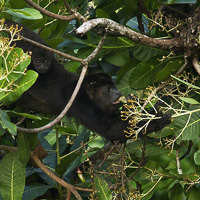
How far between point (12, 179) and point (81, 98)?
111 centimetres

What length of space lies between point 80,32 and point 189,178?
5.23ft

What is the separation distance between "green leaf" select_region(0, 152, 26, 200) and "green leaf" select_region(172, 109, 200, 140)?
1386 mm

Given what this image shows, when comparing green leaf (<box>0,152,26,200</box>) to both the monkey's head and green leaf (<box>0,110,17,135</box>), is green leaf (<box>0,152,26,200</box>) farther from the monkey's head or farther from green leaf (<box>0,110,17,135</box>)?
the monkey's head

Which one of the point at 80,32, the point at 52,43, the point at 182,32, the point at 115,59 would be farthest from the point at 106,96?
the point at 80,32

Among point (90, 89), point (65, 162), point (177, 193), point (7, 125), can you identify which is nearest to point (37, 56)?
point (90, 89)

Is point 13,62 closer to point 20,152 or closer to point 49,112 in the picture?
point 20,152

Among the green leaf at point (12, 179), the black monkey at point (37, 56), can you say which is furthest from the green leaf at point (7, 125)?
the black monkey at point (37, 56)

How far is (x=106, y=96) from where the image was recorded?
473 cm

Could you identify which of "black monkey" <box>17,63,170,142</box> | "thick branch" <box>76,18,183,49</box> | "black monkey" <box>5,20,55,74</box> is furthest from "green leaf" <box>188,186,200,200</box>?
"black monkey" <box>5,20,55,74</box>

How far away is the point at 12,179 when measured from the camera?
Answer: 4.07m

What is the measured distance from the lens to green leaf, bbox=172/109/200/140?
361 centimetres

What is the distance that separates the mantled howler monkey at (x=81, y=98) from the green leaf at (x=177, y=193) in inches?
30.7

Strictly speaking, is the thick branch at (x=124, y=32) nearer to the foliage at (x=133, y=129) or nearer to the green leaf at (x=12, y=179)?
the foliage at (x=133, y=129)

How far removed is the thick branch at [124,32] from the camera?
330cm
